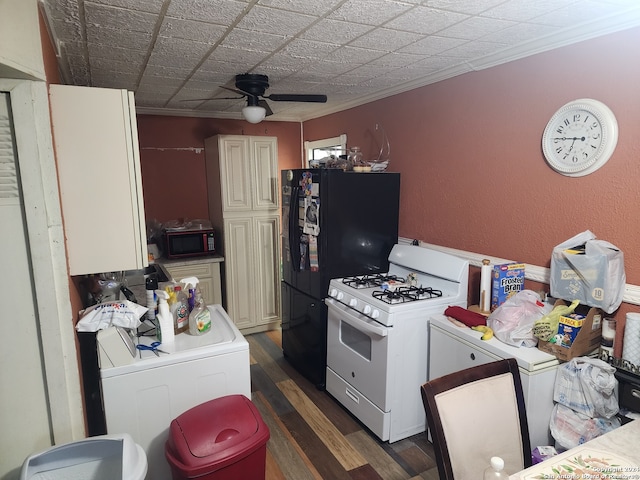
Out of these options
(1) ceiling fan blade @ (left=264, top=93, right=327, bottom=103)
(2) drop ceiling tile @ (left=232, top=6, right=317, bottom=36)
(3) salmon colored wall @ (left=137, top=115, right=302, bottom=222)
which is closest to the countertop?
(3) salmon colored wall @ (left=137, top=115, right=302, bottom=222)

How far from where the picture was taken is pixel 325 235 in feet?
9.41

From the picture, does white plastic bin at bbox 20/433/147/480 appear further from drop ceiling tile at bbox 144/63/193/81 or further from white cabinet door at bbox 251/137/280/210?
white cabinet door at bbox 251/137/280/210

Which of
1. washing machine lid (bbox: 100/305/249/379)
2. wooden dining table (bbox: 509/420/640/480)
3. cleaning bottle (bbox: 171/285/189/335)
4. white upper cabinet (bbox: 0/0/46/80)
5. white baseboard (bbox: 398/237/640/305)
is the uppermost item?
white upper cabinet (bbox: 0/0/46/80)

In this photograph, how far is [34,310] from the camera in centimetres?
146

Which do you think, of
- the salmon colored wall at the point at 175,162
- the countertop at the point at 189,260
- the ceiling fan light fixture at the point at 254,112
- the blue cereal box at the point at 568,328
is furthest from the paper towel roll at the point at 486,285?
the salmon colored wall at the point at 175,162

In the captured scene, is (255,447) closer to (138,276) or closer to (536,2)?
(138,276)

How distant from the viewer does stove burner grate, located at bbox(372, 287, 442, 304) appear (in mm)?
2447

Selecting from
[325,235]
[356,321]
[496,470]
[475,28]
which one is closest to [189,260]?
[325,235]

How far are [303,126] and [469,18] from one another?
3.18 metres

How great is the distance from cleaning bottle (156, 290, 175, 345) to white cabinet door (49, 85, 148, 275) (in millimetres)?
237

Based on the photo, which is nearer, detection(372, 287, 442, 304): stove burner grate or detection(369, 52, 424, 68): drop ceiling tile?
detection(369, 52, 424, 68): drop ceiling tile

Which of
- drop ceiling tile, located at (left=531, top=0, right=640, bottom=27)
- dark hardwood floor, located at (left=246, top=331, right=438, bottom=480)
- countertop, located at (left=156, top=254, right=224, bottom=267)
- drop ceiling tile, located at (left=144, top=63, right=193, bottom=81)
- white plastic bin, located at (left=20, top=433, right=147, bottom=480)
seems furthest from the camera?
countertop, located at (left=156, top=254, right=224, bottom=267)

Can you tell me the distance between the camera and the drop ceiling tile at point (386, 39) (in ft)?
6.38

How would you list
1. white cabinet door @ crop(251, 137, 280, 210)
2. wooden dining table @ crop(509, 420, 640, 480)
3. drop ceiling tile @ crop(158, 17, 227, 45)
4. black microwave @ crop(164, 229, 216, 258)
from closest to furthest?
wooden dining table @ crop(509, 420, 640, 480) → drop ceiling tile @ crop(158, 17, 227, 45) → black microwave @ crop(164, 229, 216, 258) → white cabinet door @ crop(251, 137, 280, 210)
